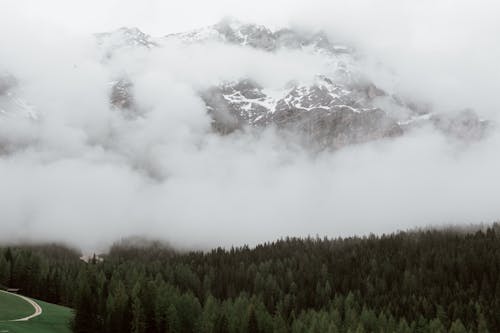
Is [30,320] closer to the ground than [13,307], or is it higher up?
closer to the ground

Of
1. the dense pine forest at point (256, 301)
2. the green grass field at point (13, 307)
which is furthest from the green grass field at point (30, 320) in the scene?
the dense pine forest at point (256, 301)

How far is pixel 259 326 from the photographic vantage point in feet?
390

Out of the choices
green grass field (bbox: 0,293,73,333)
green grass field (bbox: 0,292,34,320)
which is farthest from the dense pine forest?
green grass field (bbox: 0,292,34,320)

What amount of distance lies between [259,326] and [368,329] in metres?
31.0

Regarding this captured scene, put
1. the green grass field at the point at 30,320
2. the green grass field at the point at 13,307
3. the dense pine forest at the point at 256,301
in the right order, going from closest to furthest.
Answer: the green grass field at the point at 30,320 < the green grass field at the point at 13,307 < the dense pine forest at the point at 256,301

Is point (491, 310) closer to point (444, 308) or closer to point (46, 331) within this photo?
point (444, 308)

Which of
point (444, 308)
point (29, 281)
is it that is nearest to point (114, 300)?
point (29, 281)

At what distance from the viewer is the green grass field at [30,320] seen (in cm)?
9075

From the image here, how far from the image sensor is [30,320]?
100 meters

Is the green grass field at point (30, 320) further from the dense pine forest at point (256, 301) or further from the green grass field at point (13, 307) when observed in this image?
the dense pine forest at point (256, 301)

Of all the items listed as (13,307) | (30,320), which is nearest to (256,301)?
(13,307)

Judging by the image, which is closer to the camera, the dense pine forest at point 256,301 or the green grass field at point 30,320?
the green grass field at point 30,320

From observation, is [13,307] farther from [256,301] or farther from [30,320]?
[256,301]

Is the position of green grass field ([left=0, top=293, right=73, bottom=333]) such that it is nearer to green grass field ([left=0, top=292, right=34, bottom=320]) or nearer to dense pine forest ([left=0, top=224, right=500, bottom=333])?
green grass field ([left=0, top=292, right=34, bottom=320])
